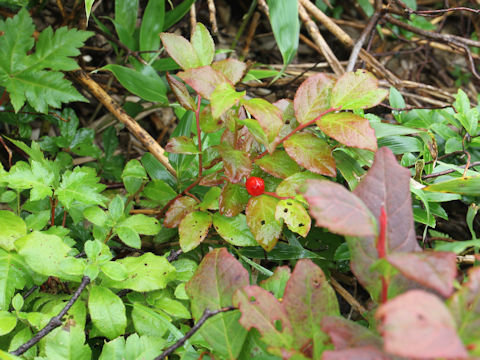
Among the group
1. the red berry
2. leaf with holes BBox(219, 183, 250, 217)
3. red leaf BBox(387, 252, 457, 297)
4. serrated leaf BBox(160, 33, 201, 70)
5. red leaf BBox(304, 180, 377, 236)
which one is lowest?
leaf with holes BBox(219, 183, 250, 217)

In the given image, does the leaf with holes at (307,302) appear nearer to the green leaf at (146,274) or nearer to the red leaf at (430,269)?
the red leaf at (430,269)

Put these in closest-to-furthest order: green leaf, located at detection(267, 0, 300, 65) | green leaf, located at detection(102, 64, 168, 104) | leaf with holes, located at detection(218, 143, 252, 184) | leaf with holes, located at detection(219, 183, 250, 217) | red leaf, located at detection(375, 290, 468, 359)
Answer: red leaf, located at detection(375, 290, 468, 359)
leaf with holes, located at detection(218, 143, 252, 184)
leaf with holes, located at detection(219, 183, 250, 217)
green leaf, located at detection(267, 0, 300, 65)
green leaf, located at detection(102, 64, 168, 104)

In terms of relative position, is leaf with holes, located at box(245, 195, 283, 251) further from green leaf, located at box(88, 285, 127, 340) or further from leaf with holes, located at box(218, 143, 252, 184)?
green leaf, located at box(88, 285, 127, 340)

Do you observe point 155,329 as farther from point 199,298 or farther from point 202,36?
point 202,36

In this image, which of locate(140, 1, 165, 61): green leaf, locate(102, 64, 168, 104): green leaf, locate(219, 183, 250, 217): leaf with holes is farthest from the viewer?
locate(140, 1, 165, 61): green leaf

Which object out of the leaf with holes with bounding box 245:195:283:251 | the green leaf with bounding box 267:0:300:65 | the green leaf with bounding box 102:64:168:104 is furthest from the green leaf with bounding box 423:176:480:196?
the green leaf with bounding box 102:64:168:104

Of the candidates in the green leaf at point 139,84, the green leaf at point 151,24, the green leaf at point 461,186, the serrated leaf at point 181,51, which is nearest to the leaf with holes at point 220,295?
the serrated leaf at point 181,51

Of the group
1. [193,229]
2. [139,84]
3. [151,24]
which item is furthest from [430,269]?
[151,24]
